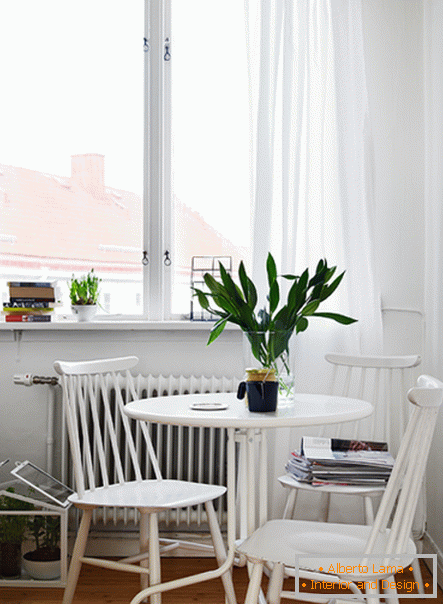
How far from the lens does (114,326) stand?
2730mm

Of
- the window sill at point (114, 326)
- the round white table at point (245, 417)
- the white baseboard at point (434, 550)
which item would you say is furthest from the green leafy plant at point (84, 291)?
the white baseboard at point (434, 550)

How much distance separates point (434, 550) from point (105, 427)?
1365 millimetres

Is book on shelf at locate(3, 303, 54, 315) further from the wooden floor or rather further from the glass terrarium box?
the wooden floor

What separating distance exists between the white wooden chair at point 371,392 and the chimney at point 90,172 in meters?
1.31

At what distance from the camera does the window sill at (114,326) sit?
2.72m

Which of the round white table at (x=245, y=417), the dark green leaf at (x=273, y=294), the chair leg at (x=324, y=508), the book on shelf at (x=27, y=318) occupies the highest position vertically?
the dark green leaf at (x=273, y=294)

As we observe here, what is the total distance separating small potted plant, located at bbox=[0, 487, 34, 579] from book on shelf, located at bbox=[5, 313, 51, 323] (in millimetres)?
703

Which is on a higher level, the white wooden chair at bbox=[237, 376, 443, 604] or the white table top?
the white table top

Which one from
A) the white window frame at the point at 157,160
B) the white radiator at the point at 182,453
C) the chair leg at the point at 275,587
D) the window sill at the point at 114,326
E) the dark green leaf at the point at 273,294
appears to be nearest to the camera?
the chair leg at the point at 275,587

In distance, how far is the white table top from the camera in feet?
5.30

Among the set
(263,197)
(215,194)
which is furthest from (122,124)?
(263,197)

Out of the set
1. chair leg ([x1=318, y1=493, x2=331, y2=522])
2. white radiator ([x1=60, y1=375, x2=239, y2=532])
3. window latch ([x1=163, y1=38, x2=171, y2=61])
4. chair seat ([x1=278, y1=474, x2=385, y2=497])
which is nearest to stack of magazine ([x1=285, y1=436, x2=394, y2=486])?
chair seat ([x1=278, y1=474, x2=385, y2=497])

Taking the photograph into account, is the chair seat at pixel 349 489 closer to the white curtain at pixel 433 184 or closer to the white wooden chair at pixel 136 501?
the white wooden chair at pixel 136 501

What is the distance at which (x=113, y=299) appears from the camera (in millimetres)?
2939
